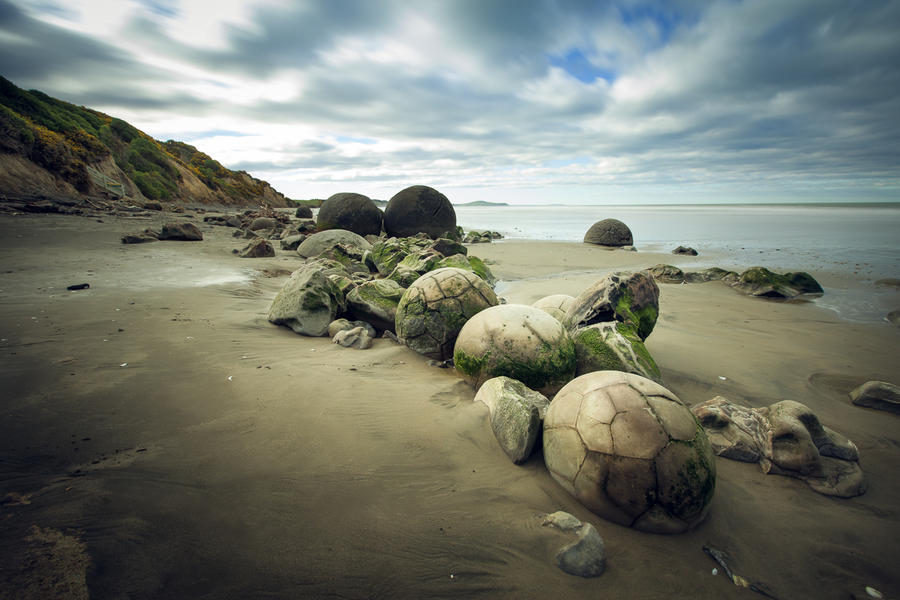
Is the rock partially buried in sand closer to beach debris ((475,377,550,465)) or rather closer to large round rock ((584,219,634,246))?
beach debris ((475,377,550,465))

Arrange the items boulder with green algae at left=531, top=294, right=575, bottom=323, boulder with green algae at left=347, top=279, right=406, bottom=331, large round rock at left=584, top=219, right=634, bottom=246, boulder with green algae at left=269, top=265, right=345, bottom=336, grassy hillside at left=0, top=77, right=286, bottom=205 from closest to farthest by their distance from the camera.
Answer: boulder with green algae at left=531, top=294, right=575, bottom=323 → boulder with green algae at left=269, top=265, right=345, bottom=336 → boulder with green algae at left=347, top=279, right=406, bottom=331 → grassy hillside at left=0, top=77, right=286, bottom=205 → large round rock at left=584, top=219, right=634, bottom=246

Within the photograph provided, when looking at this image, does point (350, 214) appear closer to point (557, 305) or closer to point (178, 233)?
point (178, 233)

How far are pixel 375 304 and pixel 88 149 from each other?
2925cm

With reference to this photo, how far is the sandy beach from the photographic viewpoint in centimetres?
193

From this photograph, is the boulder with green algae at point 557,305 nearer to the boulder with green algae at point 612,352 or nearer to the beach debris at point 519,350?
the boulder with green algae at point 612,352

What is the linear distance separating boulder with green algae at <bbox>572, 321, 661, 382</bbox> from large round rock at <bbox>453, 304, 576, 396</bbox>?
190 mm

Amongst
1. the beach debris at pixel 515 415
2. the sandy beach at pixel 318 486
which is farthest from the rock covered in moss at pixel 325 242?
the beach debris at pixel 515 415

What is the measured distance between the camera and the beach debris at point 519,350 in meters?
3.76

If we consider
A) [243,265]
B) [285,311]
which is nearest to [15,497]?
[285,311]

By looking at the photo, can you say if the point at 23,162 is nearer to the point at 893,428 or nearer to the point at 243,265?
the point at 243,265

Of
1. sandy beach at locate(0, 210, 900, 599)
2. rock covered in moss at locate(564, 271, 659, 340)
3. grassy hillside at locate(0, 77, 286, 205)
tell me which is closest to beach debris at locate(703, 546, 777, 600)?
sandy beach at locate(0, 210, 900, 599)

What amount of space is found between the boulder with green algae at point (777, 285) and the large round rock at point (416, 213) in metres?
11.3

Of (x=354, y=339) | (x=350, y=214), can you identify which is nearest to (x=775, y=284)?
(x=354, y=339)

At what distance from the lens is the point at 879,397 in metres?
4.19
